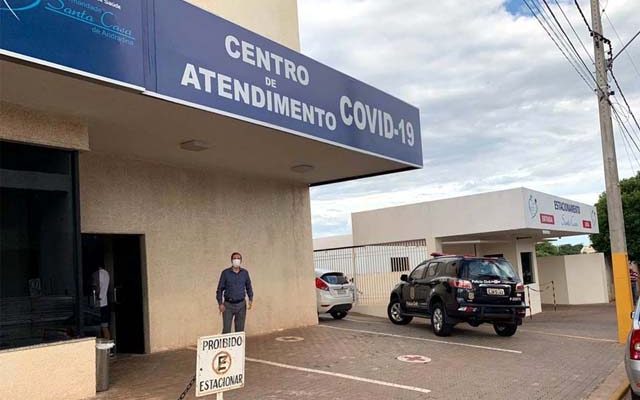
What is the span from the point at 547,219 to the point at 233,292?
14540 mm

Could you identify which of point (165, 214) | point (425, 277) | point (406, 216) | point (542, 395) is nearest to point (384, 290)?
point (406, 216)

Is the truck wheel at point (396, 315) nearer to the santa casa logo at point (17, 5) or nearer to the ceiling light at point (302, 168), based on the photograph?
Result: the ceiling light at point (302, 168)

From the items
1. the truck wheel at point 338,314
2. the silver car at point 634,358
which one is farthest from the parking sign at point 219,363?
the truck wheel at point 338,314

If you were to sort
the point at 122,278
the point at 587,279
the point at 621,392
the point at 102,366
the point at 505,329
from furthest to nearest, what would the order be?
the point at 587,279
the point at 505,329
the point at 122,278
the point at 621,392
the point at 102,366

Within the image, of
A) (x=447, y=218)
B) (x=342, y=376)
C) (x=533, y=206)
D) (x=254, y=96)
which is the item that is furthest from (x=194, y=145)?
(x=533, y=206)

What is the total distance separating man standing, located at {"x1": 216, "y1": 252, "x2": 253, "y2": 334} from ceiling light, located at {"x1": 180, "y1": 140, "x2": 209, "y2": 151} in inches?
76.1

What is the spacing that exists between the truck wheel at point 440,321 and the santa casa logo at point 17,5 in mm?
10083

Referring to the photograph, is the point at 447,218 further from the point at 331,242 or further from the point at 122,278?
the point at 331,242

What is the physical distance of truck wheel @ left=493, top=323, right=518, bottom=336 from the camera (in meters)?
14.1

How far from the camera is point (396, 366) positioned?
10180 millimetres

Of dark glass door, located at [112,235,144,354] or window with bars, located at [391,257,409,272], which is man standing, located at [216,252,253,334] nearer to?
dark glass door, located at [112,235,144,354]

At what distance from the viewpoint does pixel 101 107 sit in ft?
26.2

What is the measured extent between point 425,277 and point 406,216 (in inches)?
272

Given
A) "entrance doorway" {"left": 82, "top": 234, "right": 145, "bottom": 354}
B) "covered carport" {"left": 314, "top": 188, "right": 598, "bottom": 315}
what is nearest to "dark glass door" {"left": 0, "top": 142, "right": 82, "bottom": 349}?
"entrance doorway" {"left": 82, "top": 234, "right": 145, "bottom": 354}
